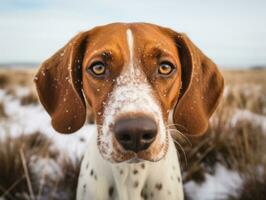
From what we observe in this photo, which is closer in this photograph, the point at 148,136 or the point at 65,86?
the point at 148,136

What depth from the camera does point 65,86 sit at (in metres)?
2.72

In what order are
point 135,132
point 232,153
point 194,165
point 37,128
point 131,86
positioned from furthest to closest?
point 37,128 → point 232,153 → point 194,165 → point 131,86 → point 135,132

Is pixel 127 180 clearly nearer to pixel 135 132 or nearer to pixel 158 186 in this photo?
pixel 158 186

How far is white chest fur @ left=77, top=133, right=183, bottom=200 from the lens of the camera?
2672mm

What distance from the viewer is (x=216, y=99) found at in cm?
298

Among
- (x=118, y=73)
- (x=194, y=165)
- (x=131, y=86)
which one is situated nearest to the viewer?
(x=131, y=86)

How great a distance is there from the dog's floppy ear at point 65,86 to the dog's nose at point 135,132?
69 cm

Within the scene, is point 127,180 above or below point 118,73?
below

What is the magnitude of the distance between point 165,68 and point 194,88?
0.38 m

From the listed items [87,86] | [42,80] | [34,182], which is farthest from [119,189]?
[34,182]

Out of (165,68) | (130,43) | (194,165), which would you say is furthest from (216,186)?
(130,43)

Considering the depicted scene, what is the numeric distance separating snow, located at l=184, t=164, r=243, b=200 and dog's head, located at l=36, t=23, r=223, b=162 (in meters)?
1.29

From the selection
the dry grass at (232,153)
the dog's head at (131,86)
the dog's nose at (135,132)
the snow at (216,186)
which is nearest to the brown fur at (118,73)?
the dog's head at (131,86)

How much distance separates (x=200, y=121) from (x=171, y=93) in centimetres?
45
